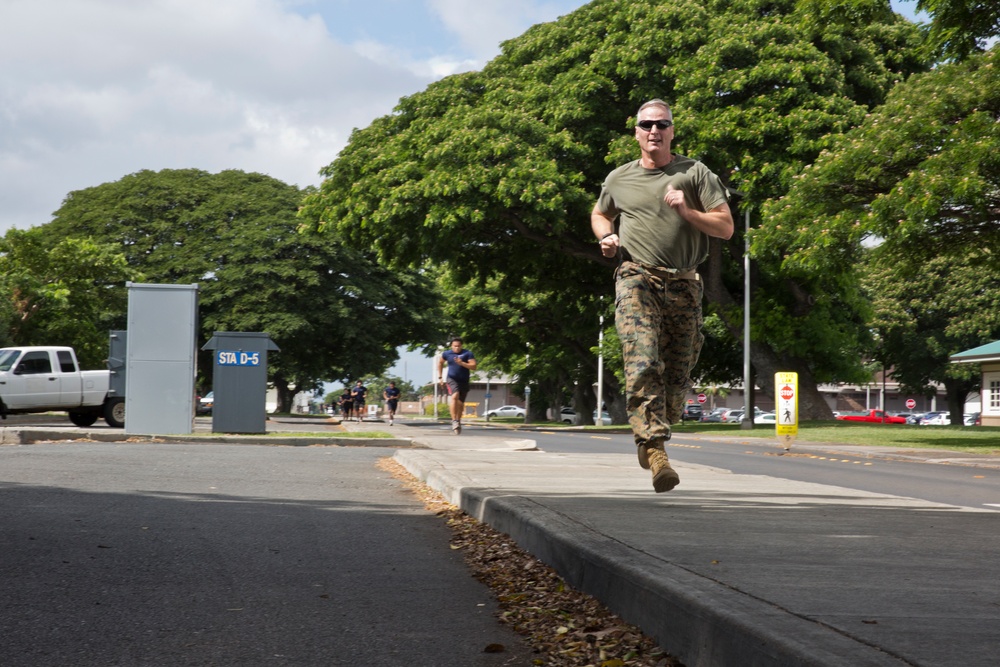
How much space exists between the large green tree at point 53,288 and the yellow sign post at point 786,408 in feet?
81.4

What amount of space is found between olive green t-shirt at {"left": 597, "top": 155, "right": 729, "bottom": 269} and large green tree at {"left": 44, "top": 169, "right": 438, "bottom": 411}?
139ft

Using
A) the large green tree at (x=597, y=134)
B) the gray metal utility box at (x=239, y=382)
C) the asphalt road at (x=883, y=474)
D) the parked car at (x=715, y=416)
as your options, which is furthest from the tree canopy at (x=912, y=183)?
the parked car at (x=715, y=416)

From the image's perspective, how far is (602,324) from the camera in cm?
4022

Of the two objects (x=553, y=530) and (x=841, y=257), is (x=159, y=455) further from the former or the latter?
(x=841, y=257)

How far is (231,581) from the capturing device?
16.2ft

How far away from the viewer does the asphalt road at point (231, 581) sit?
375 cm

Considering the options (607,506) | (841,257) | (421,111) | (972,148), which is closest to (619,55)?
(421,111)

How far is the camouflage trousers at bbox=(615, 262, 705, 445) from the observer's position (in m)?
6.29

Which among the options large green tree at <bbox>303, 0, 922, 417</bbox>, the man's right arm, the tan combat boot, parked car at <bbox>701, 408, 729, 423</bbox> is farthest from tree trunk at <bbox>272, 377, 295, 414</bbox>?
the tan combat boot

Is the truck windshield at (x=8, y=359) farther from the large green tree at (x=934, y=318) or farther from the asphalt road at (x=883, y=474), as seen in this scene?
the large green tree at (x=934, y=318)

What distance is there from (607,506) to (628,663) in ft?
9.49

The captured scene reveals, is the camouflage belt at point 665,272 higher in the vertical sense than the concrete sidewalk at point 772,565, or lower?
higher

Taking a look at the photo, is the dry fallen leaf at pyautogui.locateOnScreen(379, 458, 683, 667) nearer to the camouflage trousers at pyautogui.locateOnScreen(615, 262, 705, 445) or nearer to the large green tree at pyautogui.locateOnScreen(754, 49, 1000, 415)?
the camouflage trousers at pyautogui.locateOnScreen(615, 262, 705, 445)

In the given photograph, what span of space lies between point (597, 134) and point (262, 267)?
2373cm
